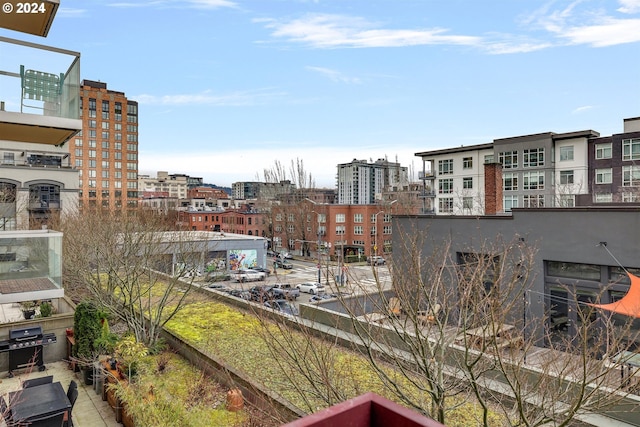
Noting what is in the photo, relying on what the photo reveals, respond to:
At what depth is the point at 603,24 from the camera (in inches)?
811

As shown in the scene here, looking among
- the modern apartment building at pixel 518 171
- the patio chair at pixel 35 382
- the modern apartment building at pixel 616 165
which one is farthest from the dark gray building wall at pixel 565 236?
the modern apartment building at pixel 616 165

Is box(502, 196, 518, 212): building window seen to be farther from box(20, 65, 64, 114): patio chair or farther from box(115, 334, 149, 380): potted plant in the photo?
box(20, 65, 64, 114): patio chair

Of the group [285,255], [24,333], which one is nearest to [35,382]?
[24,333]

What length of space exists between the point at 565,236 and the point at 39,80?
1672 centimetres

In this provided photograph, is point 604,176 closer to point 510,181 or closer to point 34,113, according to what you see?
point 510,181

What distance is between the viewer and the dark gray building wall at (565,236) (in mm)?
12594

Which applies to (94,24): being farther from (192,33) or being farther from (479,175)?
(479,175)

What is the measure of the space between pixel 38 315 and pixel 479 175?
4257 cm

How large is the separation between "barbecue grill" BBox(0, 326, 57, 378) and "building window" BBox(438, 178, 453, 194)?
1723 inches

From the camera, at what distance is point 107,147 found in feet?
286

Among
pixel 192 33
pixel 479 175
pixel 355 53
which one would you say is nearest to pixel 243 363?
pixel 192 33

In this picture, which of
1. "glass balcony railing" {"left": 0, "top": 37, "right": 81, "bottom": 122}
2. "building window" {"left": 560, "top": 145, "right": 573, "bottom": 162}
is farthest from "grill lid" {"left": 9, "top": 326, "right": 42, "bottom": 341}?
"building window" {"left": 560, "top": 145, "right": 573, "bottom": 162}

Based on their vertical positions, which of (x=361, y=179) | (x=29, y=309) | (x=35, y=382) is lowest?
(x=29, y=309)

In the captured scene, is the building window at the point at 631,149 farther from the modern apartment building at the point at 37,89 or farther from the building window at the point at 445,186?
the modern apartment building at the point at 37,89
